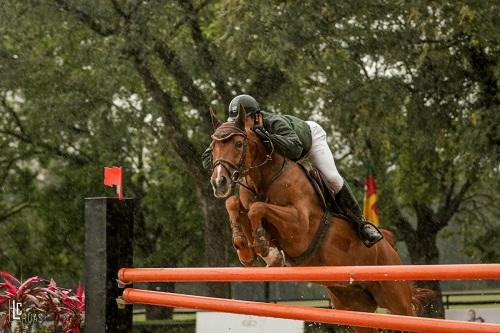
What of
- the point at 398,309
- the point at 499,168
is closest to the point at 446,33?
the point at 499,168

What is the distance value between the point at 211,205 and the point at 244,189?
12.7 m

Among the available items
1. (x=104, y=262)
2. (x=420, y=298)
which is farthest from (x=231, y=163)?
(x=420, y=298)

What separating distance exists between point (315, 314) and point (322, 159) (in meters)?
2.34

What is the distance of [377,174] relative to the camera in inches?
812

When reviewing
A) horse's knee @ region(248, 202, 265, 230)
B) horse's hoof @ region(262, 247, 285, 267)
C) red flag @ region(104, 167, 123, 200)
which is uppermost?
red flag @ region(104, 167, 123, 200)

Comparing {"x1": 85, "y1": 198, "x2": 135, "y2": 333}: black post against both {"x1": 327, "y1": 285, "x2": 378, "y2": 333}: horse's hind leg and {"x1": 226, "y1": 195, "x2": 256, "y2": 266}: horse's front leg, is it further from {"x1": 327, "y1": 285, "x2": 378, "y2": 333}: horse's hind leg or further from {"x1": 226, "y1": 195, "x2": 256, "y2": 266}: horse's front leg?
{"x1": 327, "y1": 285, "x2": 378, "y2": 333}: horse's hind leg

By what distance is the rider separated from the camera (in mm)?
5891

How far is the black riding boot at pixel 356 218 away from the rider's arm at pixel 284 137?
561mm

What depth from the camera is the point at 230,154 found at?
17.8ft

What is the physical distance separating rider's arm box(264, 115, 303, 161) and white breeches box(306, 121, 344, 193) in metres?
0.43
